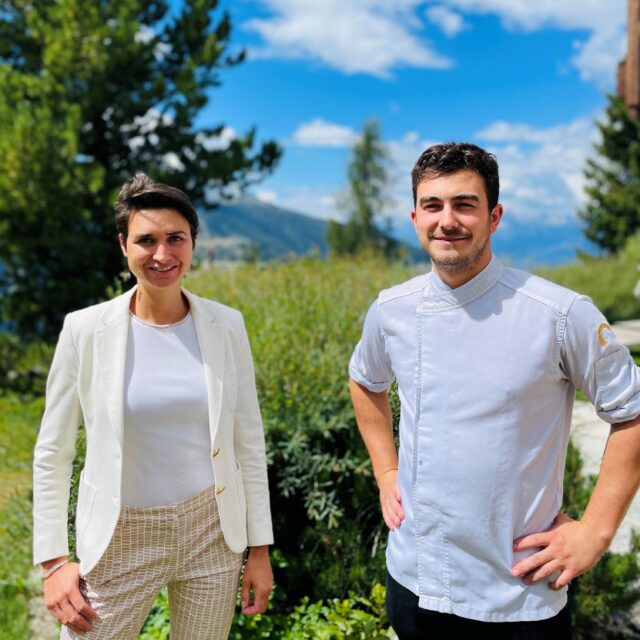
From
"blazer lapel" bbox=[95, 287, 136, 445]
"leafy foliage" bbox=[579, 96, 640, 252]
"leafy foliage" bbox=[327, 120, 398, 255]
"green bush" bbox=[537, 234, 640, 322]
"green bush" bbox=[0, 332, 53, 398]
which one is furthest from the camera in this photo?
"leafy foliage" bbox=[327, 120, 398, 255]

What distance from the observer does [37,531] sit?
188cm

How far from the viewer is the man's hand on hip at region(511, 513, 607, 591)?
5.34 ft

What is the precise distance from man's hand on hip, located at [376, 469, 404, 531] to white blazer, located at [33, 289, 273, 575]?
43 cm

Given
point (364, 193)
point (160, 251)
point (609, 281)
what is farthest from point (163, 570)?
point (364, 193)

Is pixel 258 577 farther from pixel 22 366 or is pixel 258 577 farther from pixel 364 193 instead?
pixel 364 193

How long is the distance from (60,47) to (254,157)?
3578mm

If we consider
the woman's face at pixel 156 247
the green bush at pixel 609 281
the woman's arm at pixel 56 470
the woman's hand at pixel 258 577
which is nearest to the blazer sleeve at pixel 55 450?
the woman's arm at pixel 56 470

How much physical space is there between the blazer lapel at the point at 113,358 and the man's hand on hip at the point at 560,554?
1109mm

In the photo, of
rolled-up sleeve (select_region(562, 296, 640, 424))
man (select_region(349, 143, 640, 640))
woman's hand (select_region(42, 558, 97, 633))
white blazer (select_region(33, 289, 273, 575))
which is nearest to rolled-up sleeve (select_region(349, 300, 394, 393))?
man (select_region(349, 143, 640, 640))

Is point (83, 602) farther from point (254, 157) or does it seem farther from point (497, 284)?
point (254, 157)

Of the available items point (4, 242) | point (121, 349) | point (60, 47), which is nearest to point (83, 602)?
point (121, 349)

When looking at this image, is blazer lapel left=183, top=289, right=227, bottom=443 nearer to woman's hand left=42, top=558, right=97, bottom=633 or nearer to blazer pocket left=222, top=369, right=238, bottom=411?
blazer pocket left=222, top=369, right=238, bottom=411

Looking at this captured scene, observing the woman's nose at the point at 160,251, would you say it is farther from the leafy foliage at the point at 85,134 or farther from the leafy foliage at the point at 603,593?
the leafy foliage at the point at 85,134

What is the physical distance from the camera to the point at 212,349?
196cm
